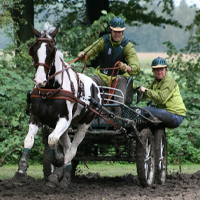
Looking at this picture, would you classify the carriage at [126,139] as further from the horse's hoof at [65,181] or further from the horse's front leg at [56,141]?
the horse's front leg at [56,141]

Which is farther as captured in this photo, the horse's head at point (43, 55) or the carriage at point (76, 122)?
the carriage at point (76, 122)

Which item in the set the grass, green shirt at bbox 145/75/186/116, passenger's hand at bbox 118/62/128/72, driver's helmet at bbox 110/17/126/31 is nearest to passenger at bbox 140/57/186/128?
green shirt at bbox 145/75/186/116

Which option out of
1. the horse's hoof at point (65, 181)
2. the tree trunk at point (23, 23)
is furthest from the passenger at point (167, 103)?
the tree trunk at point (23, 23)

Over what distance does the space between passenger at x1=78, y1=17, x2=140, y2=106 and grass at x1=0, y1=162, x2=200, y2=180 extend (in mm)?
2012

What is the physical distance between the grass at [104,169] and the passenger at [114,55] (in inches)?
79.2

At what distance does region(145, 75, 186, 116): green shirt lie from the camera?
24.4 feet

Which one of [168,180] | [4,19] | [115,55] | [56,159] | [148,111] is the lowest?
[168,180]

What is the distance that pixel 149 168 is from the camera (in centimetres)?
726

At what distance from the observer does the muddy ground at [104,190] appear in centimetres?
582

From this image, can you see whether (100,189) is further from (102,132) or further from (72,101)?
(72,101)

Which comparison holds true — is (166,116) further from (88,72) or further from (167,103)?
(88,72)

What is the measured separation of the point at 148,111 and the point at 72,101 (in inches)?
71.9

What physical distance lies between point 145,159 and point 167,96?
46.2 inches

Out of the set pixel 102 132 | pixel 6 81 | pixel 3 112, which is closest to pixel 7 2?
pixel 6 81
